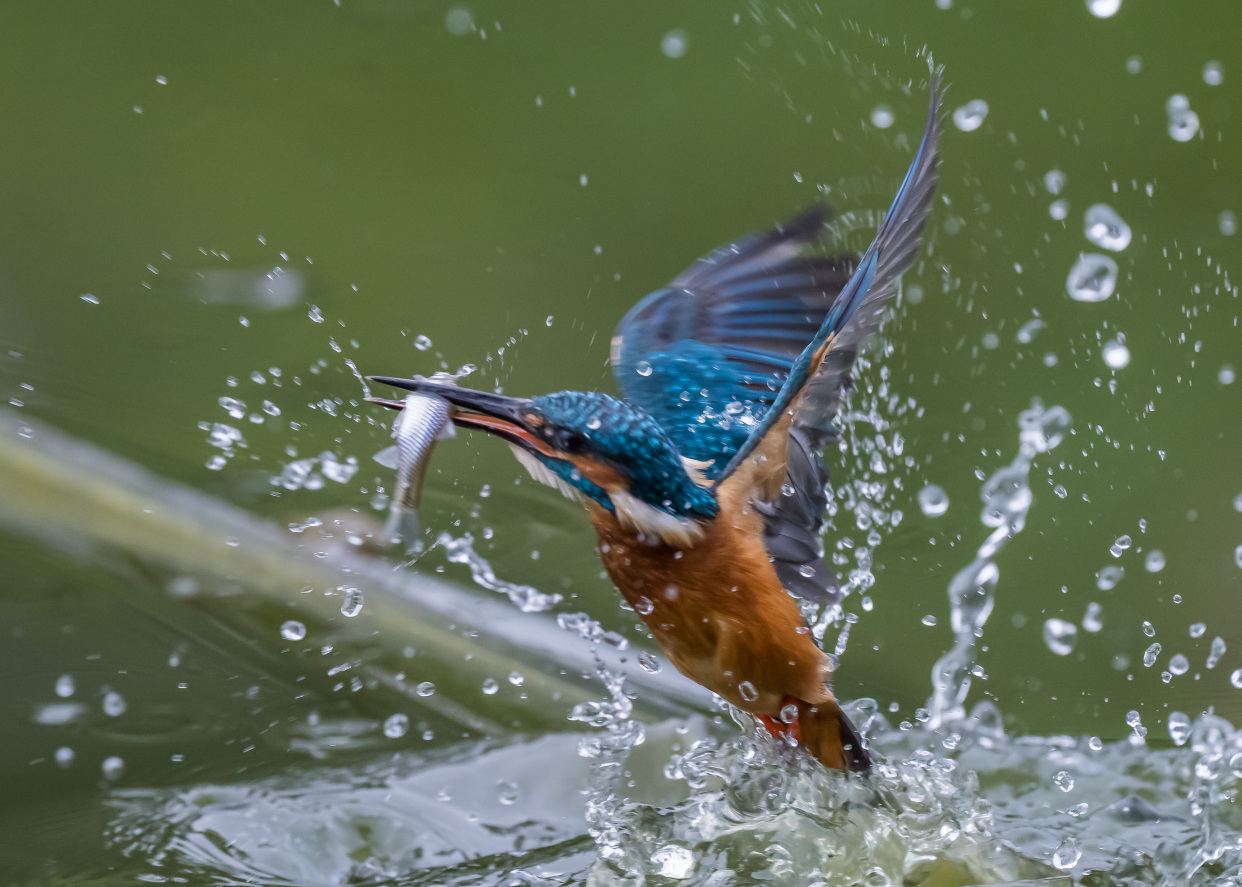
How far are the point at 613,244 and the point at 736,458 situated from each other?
0.76 meters

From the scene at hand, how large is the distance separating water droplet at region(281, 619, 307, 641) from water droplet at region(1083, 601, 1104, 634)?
1267 mm

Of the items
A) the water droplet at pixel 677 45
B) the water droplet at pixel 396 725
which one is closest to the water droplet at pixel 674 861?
the water droplet at pixel 396 725

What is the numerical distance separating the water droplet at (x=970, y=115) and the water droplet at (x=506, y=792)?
137 cm

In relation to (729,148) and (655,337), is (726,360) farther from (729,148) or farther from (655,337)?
(729,148)

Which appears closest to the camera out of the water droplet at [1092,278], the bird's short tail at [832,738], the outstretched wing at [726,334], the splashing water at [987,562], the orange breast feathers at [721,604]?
the orange breast feathers at [721,604]

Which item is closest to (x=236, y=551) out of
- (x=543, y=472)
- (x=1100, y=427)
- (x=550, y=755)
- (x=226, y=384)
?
(x=226, y=384)

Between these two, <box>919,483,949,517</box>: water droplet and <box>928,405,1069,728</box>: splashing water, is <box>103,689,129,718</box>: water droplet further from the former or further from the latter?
<box>919,483,949,517</box>: water droplet

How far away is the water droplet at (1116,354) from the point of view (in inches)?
84.1

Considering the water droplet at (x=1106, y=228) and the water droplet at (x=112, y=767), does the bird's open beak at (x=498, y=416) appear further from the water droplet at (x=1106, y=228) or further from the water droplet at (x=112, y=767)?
the water droplet at (x=1106, y=228)

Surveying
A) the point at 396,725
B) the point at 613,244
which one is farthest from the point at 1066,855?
the point at 613,244

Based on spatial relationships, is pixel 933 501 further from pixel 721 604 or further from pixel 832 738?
pixel 721 604

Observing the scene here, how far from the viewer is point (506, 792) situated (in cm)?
154

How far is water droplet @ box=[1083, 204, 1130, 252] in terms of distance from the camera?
6.95 ft

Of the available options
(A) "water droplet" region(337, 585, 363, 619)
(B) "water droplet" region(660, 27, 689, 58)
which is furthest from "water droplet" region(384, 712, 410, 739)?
(B) "water droplet" region(660, 27, 689, 58)
